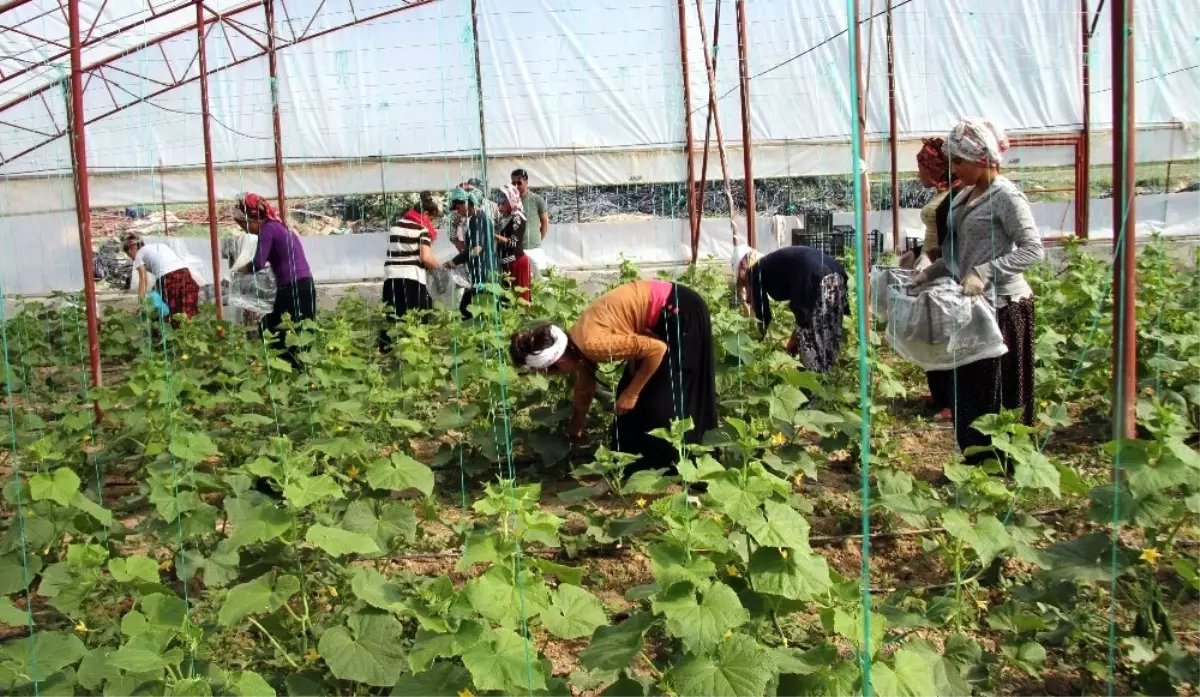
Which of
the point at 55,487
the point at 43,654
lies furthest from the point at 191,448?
the point at 43,654

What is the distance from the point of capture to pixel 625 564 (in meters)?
3.43

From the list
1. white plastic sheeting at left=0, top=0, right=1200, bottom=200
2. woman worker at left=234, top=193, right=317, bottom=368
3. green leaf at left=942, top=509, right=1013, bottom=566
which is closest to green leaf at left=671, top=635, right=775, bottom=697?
green leaf at left=942, top=509, right=1013, bottom=566

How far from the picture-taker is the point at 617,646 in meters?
2.09

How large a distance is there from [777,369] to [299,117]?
1034 cm

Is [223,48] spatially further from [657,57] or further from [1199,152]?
[1199,152]

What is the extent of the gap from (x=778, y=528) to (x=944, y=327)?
1.81 metres

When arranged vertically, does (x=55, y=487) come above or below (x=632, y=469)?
above

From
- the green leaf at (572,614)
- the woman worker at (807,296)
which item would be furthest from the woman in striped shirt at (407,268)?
the green leaf at (572,614)

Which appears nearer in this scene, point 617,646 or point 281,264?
point 617,646

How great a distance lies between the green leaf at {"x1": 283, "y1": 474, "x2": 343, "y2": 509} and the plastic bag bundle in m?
2.18

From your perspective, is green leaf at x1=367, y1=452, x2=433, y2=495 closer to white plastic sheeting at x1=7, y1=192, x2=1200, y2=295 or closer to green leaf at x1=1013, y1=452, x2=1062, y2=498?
green leaf at x1=1013, y1=452, x2=1062, y2=498

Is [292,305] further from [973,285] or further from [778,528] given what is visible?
[778,528]

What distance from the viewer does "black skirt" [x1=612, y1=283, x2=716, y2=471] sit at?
3949mm

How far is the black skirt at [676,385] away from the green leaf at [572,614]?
5.23ft
